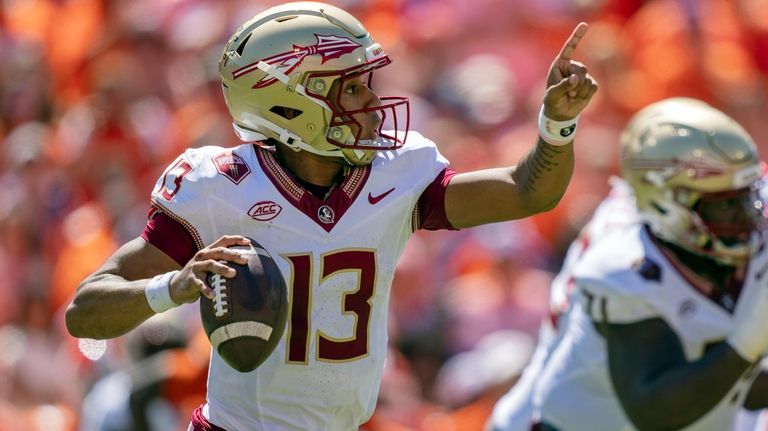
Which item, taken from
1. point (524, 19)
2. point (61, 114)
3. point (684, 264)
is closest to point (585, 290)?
point (684, 264)

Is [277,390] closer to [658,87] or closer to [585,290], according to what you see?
[585,290]

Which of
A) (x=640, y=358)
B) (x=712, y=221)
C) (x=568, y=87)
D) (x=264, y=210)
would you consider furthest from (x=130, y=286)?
(x=712, y=221)

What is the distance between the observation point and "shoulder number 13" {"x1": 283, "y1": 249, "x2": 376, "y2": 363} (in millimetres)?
3795

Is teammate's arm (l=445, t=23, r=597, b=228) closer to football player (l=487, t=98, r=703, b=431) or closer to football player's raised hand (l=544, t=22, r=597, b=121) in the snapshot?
football player's raised hand (l=544, t=22, r=597, b=121)

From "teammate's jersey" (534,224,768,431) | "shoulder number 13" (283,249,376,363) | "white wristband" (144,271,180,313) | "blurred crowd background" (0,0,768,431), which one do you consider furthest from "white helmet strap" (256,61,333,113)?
"blurred crowd background" (0,0,768,431)

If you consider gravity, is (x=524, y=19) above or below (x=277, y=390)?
below

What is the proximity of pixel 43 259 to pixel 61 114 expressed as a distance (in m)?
1.13

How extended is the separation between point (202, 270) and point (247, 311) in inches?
5.1

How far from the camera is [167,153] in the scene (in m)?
8.18

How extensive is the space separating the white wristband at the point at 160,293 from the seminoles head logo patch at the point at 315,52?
0.59 m

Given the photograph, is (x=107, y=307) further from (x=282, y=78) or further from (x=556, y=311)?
(x=556, y=311)

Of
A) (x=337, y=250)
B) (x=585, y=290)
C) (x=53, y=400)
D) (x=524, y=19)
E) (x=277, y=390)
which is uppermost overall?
(x=337, y=250)

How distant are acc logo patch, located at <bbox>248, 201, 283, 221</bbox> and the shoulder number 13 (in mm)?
101

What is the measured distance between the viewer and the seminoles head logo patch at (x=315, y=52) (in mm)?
3822
